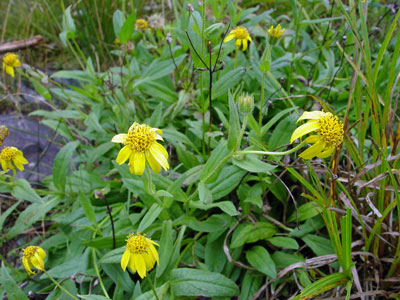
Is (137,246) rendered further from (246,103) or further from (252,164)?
(246,103)

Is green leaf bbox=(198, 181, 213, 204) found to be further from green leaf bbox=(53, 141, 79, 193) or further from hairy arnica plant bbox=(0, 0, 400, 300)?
green leaf bbox=(53, 141, 79, 193)

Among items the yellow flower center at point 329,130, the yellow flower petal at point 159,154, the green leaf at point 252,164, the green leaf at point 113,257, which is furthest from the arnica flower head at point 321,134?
the green leaf at point 113,257

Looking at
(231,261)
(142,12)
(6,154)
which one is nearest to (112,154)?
(6,154)

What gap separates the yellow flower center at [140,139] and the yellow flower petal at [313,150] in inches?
20.6

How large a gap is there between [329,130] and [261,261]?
0.71 metres

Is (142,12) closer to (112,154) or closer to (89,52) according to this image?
(89,52)

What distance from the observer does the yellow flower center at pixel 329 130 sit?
118 centimetres

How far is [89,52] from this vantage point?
133 inches

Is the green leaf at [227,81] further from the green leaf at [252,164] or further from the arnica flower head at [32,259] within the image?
the arnica flower head at [32,259]

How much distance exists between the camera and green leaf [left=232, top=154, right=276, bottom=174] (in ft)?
4.36

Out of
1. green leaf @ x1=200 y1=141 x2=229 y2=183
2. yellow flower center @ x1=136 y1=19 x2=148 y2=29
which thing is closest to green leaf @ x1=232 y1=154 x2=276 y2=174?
green leaf @ x1=200 y1=141 x2=229 y2=183

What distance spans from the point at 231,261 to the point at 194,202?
0.31m

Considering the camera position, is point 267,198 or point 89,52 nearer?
point 267,198

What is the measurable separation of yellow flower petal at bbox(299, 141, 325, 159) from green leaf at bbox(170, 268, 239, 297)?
0.70 m
